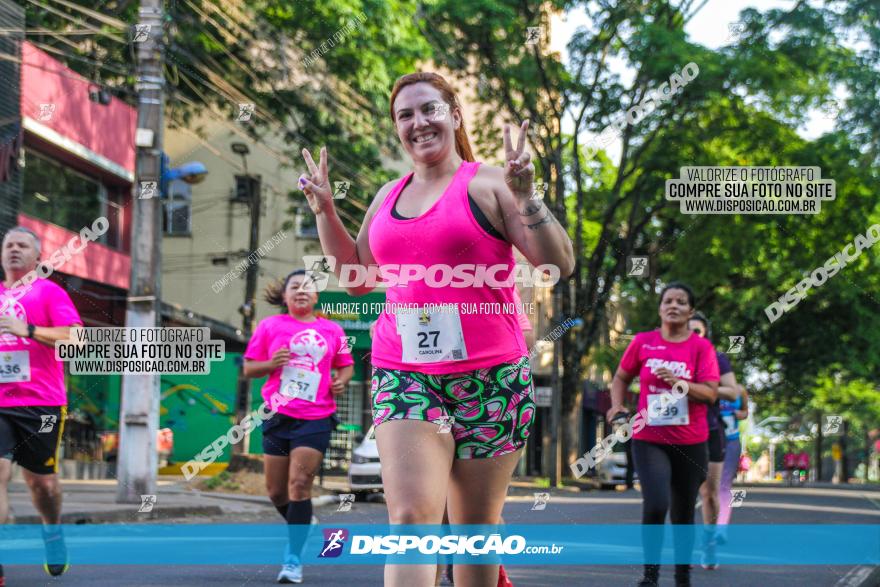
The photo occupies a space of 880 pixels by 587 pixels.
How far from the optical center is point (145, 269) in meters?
14.3

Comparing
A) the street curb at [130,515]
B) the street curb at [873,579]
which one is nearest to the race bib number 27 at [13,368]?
the street curb at [873,579]

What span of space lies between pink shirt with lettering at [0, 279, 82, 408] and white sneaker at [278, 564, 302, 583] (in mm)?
1632

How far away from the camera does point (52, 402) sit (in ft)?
22.5

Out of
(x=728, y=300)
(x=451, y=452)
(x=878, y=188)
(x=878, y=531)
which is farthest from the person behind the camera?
(x=728, y=300)

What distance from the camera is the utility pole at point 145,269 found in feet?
45.9

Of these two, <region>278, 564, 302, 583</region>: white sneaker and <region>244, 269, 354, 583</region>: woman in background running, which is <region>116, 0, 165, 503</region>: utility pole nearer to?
<region>244, 269, 354, 583</region>: woman in background running

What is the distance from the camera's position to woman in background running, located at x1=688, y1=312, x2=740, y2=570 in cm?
891

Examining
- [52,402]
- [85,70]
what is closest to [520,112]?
[85,70]

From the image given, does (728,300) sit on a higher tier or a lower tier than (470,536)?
higher

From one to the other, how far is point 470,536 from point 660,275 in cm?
2890

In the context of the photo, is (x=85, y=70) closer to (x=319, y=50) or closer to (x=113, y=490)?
(x=319, y=50)

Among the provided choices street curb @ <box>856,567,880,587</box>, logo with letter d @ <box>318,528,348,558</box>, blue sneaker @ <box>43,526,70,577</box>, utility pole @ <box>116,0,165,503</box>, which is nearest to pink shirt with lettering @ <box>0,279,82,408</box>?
blue sneaker @ <box>43,526,70,577</box>

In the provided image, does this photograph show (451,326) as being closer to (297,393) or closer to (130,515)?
(297,393)

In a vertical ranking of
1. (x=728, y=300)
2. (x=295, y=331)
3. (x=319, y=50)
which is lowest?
(x=295, y=331)
